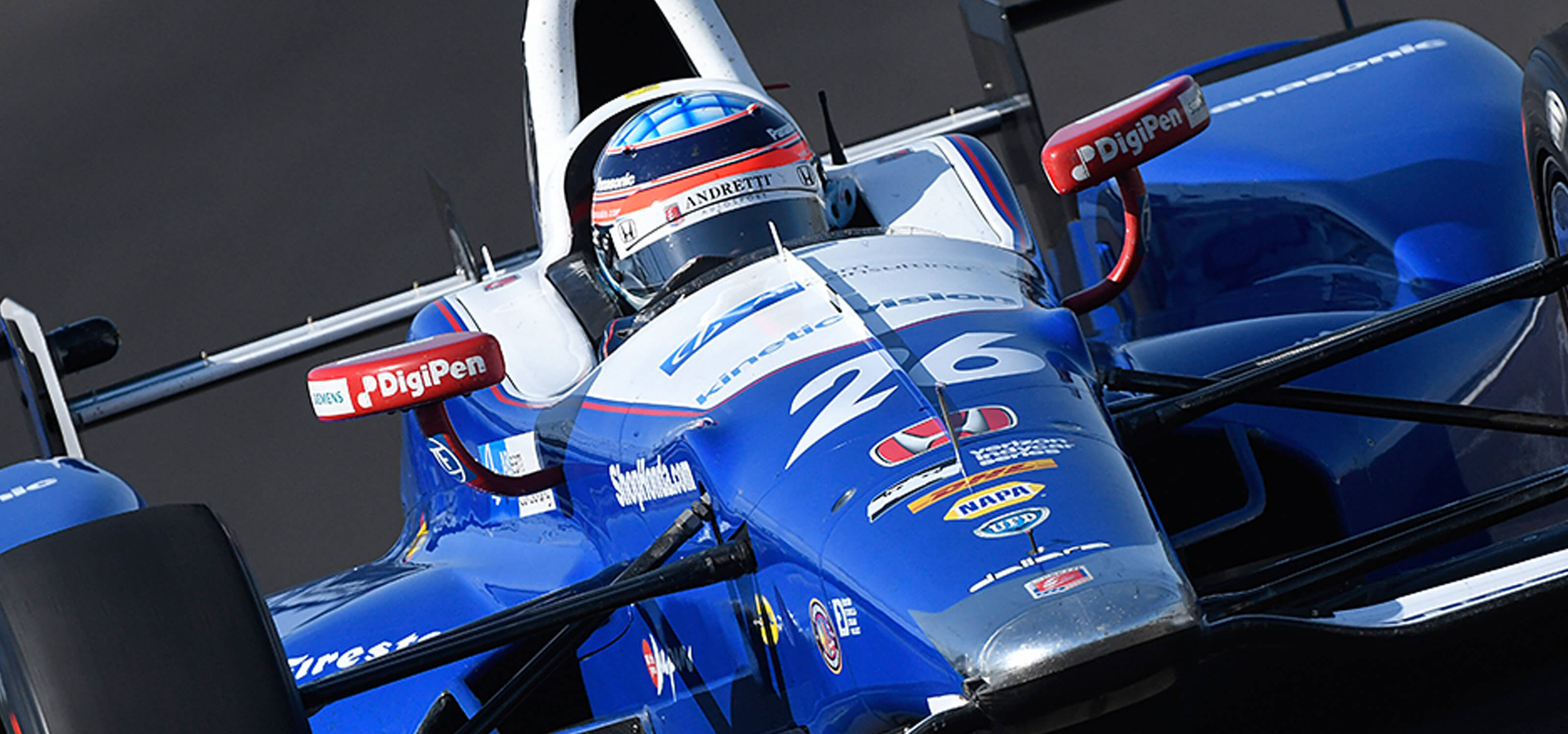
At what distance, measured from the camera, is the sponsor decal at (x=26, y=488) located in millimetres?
3569

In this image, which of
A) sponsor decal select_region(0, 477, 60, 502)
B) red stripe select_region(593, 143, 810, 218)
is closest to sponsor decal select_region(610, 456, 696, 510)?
red stripe select_region(593, 143, 810, 218)

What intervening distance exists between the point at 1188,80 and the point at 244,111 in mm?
7926

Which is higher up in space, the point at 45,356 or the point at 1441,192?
the point at 45,356

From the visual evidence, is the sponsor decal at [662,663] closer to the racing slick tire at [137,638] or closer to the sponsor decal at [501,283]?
the racing slick tire at [137,638]

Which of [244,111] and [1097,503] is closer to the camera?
[1097,503]

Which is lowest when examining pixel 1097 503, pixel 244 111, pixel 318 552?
pixel 318 552

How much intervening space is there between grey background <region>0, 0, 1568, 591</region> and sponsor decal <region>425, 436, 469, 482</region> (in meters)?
3.38

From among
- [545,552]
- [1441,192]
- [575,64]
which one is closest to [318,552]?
[575,64]

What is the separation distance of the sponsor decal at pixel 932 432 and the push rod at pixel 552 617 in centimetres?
29

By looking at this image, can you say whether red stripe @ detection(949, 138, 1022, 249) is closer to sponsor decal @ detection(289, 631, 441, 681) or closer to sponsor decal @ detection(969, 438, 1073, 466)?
sponsor decal @ detection(969, 438, 1073, 466)

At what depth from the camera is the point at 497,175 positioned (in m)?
9.13

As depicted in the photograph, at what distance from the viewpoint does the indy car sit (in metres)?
2.08

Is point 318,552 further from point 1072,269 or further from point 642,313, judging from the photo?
point 642,313

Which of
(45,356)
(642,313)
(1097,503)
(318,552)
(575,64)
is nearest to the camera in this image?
(1097,503)
